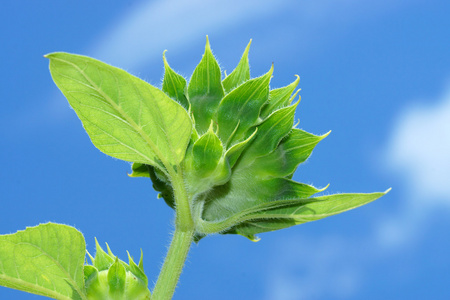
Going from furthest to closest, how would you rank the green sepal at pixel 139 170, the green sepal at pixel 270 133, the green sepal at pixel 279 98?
1. the green sepal at pixel 139 170
2. the green sepal at pixel 279 98
3. the green sepal at pixel 270 133

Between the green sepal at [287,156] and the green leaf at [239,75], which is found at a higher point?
the green leaf at [239,75]

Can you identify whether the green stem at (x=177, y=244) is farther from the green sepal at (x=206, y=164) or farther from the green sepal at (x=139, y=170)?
the green sepal at (x=139, y=170)

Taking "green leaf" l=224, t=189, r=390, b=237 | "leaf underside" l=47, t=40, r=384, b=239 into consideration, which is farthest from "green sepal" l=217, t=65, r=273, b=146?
"green leaf" l=224, t=189, r=390, b=237

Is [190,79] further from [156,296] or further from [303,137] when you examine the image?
[156,296]

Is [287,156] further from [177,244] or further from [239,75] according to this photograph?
[177,244]

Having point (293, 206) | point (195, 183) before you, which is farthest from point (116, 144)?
point (293, 206)

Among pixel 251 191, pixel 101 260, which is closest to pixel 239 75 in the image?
pixel 251 191

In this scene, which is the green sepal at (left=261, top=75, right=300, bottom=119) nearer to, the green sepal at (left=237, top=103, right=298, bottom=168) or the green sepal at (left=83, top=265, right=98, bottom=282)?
the green sepal at (left=237, top=103, right=298, bottom=168)

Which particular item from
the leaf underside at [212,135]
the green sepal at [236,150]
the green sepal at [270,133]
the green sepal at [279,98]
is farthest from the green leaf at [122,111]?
the green sepal at [279,98]
